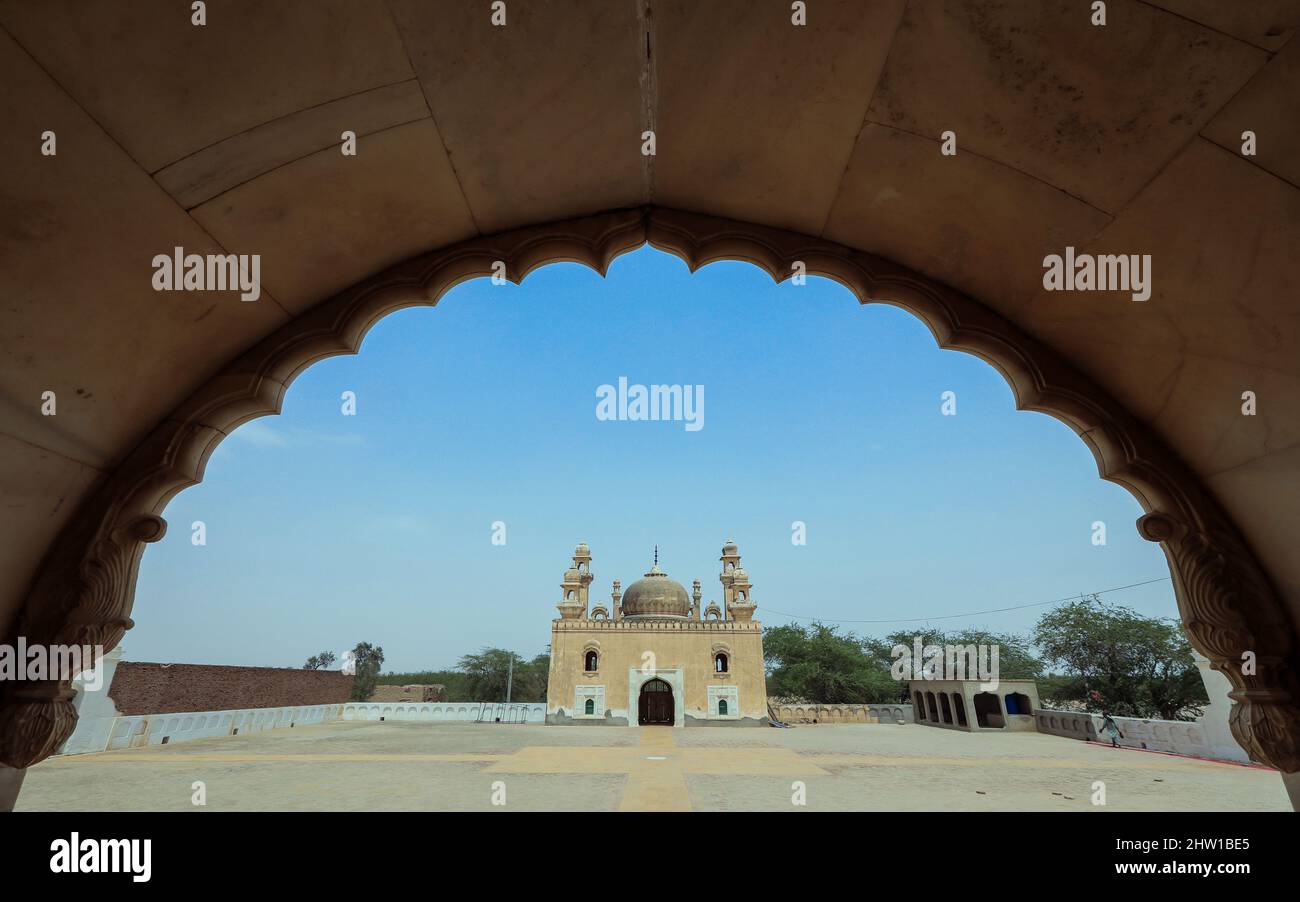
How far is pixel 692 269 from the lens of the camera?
276 centimetres

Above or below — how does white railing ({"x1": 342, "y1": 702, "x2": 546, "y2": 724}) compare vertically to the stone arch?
below

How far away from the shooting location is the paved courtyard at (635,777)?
26.7 feet

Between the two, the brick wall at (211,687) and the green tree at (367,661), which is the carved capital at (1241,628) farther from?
the green tree at (367,661)

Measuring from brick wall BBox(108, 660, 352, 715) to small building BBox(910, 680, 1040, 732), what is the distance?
26076 millimetres

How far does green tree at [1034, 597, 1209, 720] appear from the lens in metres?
22.5

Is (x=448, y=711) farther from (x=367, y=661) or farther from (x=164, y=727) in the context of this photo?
(x=367, y=661)

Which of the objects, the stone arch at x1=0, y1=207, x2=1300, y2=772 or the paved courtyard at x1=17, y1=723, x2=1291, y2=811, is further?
the paved courtyard at x1=17, y1=723, x2=1291, y2=811

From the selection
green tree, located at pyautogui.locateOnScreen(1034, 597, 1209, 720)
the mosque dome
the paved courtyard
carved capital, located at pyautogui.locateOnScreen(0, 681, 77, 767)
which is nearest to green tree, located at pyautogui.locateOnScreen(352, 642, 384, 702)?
the mosque dome

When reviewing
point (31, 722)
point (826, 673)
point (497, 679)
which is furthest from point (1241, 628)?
point (497, 679)

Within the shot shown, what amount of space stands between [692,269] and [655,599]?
2831cm

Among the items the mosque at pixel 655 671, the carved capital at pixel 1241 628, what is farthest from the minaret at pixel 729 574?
the carved capital at pixel 1241 628

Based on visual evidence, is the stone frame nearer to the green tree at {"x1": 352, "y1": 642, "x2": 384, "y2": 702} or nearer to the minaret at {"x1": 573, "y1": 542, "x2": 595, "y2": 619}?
the minaret at {"x1": 573, "y1": 542, "x2": 595, "y2": 619}
